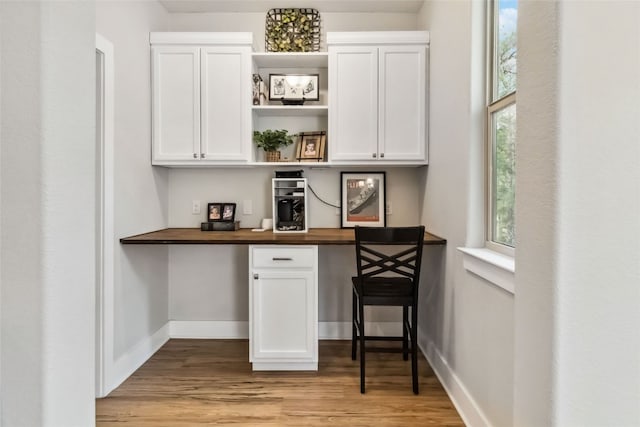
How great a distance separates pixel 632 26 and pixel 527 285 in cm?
67

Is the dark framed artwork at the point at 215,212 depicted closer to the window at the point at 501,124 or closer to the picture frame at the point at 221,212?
the picture frame at the point at 221,212

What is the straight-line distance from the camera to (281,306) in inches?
102

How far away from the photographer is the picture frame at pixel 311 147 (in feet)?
10.2

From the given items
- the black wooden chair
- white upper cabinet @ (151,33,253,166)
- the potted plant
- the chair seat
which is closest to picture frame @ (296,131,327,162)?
the potted plant

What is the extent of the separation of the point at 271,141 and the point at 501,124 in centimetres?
Answer: 173

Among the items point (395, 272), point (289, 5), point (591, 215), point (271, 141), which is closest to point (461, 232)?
point (395, 272)

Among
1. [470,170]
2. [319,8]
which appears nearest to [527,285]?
[470,170]

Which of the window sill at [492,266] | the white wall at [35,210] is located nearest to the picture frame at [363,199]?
the window sill at [492,266]

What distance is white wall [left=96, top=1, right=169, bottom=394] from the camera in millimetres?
2443

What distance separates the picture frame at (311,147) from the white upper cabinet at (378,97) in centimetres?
18

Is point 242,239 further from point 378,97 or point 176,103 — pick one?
point 378,97

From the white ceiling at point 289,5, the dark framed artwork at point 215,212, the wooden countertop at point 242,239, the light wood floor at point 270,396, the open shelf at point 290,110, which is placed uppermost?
the white ceiling at point 289,5

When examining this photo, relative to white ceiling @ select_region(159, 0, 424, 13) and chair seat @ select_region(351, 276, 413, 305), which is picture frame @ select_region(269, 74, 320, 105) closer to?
white ceiling @ select_region(159, 0, 424, 13)

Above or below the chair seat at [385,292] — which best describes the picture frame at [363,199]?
above
